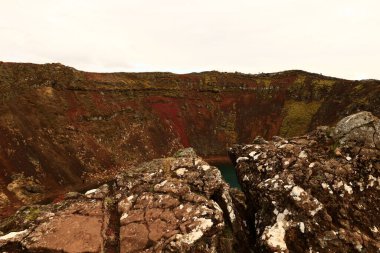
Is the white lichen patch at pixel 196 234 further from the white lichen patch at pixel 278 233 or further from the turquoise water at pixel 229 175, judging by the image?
the turquoise water at pixel 229 175

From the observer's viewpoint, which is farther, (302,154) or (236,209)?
(302,154)

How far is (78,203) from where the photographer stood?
16.2m

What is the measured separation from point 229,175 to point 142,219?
→ 4712cm

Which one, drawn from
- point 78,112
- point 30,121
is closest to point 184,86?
point 78,112

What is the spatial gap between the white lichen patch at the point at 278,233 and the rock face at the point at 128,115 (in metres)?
41.0

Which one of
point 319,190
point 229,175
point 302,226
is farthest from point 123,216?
point 229,175

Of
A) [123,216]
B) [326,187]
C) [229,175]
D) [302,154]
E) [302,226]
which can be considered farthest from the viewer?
[229,175]

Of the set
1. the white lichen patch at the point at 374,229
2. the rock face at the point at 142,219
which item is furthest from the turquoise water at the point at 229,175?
the white lichen patch at the point at 374,229

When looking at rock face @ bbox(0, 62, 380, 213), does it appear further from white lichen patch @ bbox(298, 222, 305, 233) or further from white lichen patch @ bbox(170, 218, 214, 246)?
white lichen patch @ bbox(298, 222, 305, 233)

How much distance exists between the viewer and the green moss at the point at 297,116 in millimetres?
84312

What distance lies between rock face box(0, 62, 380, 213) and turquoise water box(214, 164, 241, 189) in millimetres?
11000

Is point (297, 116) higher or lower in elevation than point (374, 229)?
lower

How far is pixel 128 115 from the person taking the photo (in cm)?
7669

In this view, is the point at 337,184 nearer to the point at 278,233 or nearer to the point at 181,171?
the point at 278,233
